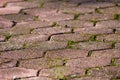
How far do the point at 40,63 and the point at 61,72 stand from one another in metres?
0.25

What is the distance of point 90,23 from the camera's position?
3.84 m

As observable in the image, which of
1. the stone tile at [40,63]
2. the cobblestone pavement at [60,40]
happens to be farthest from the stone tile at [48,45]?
the stone tile at [40,63]

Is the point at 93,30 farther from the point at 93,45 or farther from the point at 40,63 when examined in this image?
the point at 40,63

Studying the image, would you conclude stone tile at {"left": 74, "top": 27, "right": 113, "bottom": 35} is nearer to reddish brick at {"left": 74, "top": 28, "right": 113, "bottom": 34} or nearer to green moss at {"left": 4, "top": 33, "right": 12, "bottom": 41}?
reddish brick at {"left": 74, "top": 28, "right": 113, "bottom": 34}

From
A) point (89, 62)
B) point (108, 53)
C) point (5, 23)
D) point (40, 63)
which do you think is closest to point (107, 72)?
point (89, 62)

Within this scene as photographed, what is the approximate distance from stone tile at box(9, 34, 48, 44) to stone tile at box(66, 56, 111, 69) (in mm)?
564

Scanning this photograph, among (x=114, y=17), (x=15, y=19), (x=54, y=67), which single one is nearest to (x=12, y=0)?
(x=15, y=19)

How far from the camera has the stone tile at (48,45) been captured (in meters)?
3.33

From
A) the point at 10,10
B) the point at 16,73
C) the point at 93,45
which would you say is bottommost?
the point at 16,73

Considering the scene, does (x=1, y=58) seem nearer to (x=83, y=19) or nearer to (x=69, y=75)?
(x=69, y=75)

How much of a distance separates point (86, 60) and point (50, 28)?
2.72 ft

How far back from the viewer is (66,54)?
10.5 ft

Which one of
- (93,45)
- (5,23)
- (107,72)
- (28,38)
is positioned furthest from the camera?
(5,23)

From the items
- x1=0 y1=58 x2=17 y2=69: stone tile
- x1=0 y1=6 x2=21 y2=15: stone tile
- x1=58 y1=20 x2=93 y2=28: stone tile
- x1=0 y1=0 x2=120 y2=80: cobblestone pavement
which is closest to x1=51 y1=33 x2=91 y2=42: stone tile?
x1=0 y1=0 x2=120 y2=80: cobblestone pavement
